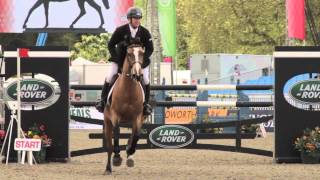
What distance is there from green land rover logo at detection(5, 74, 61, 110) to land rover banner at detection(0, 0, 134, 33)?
633cm

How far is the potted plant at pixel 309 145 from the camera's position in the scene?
1511 centimetres

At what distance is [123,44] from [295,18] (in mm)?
17349

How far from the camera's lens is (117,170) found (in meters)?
13.8

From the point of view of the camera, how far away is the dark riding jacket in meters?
13.0

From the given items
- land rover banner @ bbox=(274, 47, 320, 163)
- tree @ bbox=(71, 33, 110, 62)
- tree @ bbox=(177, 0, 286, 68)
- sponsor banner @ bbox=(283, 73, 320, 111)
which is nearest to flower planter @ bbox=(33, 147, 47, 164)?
land rover banner @ bbox=(274, 47, 320, 163)

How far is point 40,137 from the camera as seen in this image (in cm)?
1515

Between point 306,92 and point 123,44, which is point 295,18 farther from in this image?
point 123,44

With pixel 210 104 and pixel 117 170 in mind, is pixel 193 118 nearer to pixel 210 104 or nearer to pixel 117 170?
pixel 210 104

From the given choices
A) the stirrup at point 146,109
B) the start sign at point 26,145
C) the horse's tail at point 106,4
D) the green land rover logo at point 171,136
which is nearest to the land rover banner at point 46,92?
the start sign at point 26,145

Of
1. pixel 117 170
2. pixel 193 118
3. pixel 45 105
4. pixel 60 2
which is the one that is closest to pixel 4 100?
pixel 45 105

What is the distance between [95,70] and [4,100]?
24901 millimetres

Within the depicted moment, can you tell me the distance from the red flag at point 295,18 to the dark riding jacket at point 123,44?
16675 millimetres

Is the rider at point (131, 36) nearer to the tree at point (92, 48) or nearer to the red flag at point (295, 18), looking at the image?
the red flag at point (295, 18)

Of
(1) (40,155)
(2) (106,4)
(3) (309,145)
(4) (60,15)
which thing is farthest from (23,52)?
(2) (106,4)
